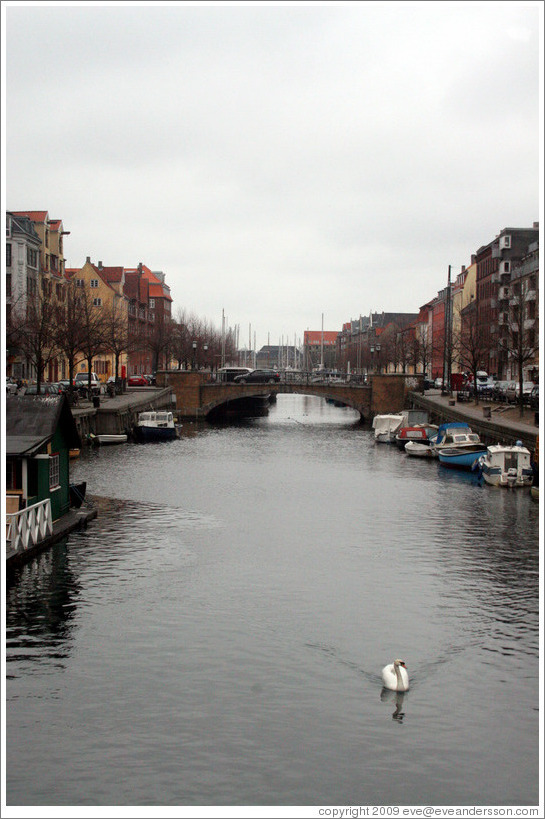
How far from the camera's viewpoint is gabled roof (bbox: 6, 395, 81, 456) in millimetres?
31453

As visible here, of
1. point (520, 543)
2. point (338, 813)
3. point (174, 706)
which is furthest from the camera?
point (520, 543)

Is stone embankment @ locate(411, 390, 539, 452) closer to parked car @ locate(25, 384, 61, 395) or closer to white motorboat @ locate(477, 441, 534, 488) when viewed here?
white motorboat @ locate(477, 441, 534, 488)

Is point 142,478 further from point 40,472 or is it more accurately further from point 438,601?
point 438,601

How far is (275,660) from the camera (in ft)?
72.1

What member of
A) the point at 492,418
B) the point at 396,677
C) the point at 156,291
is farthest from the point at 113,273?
the point at 396,677

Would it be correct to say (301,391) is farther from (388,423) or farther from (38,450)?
(38,450)

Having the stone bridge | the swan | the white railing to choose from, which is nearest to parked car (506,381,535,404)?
the stone bridge

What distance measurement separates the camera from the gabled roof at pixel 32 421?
1238 inches

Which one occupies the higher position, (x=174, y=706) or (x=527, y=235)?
(x=527, y=235)

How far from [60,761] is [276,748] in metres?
3.95

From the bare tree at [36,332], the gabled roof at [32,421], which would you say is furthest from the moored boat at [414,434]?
the gabled roof at [32,421]

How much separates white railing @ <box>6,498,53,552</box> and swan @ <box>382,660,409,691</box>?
13312 millimetres

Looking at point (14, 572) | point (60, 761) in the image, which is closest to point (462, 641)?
point (60, 761)

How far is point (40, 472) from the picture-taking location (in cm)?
3177
